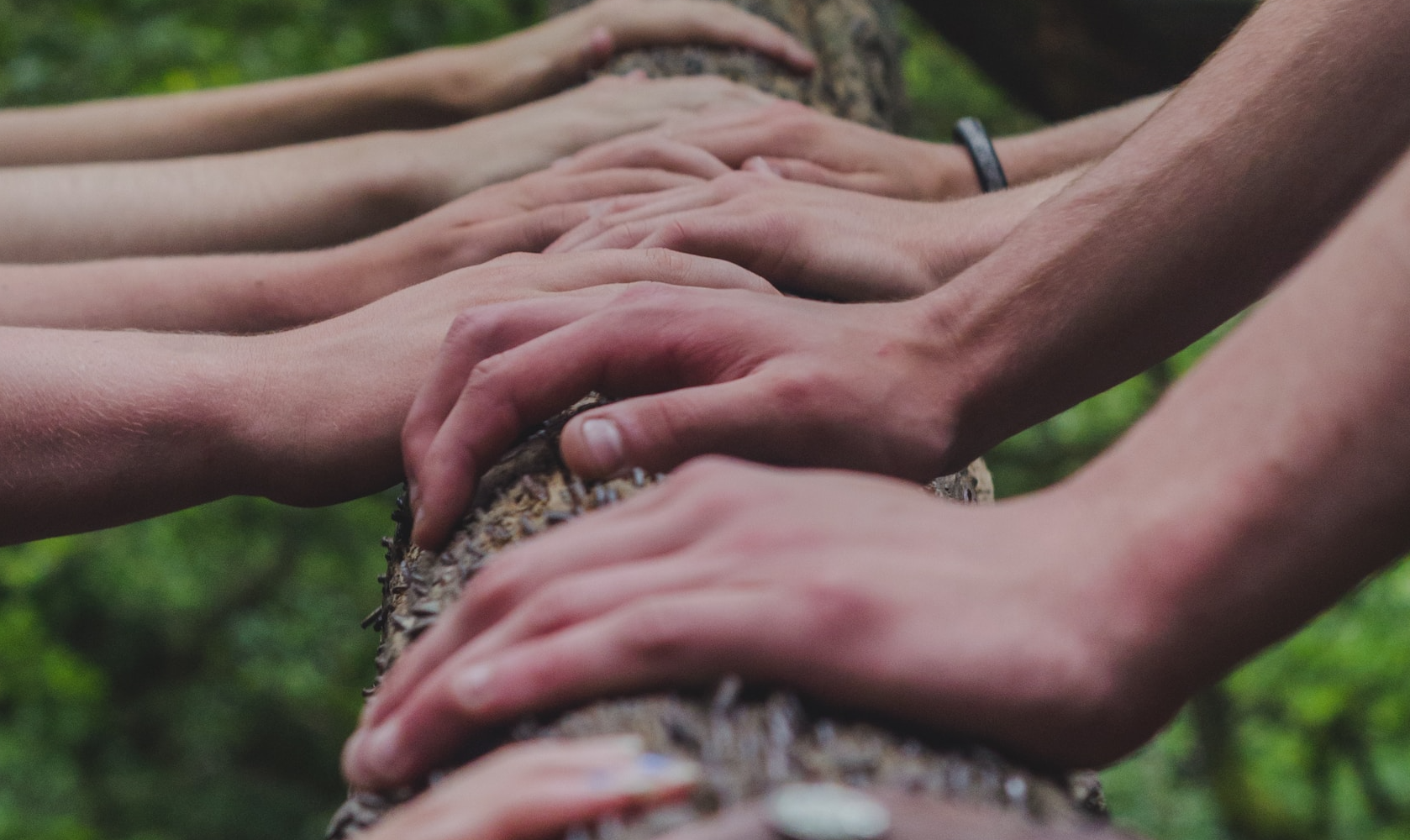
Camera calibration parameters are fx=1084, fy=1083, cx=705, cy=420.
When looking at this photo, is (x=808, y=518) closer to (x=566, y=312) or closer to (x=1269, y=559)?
(x=1269, y=559)

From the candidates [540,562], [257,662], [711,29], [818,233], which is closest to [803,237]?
[818,233]

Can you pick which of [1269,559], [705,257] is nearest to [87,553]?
[705,257]

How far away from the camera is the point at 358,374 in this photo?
4.23ft

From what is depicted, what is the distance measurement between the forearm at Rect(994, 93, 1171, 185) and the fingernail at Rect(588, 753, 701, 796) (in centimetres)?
181

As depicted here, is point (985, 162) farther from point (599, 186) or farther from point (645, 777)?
point (645, 777)

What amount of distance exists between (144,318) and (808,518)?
5.16 feet

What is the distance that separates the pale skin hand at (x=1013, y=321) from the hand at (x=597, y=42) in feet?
4.02

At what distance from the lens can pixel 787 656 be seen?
2.30ft

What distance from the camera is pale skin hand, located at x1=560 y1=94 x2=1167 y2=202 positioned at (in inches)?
76.4

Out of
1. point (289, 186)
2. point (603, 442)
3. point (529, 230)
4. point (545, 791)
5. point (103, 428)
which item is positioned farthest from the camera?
point (289, 186)

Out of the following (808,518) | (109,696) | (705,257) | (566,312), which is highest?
(109,696)

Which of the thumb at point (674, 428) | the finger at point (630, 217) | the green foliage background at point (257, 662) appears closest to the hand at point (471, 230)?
the finger at point (630, 217)

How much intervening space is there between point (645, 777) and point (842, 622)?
16 cm

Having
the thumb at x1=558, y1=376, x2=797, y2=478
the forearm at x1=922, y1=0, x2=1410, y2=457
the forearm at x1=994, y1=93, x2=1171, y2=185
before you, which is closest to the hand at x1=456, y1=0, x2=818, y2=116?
the forearm at x1=994, y1=93, x2=1171, y2=185
